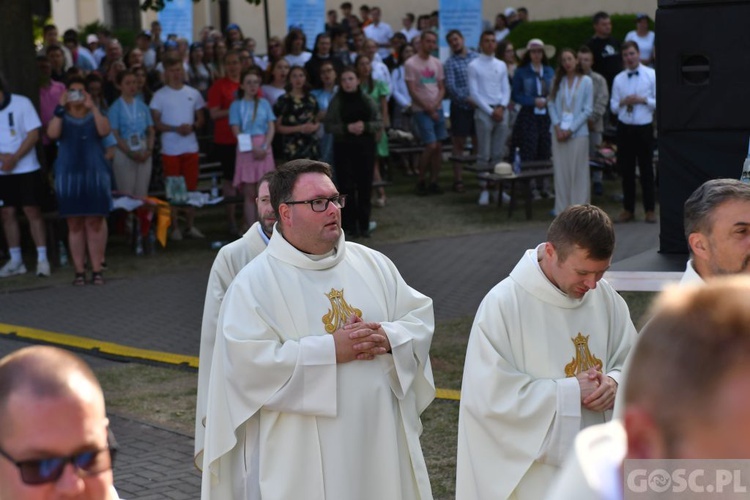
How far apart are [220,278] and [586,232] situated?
2266 millimetres

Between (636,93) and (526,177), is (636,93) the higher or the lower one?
the higher one

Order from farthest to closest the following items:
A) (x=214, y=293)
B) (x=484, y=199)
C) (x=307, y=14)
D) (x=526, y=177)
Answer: (x=307, y=14)
(x=484, y=199)
(x=526, y=177)
(x=214, y=293)

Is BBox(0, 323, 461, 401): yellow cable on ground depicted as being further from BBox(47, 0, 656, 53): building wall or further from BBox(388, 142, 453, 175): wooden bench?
BBox(47, 0, 656, 53): building wall

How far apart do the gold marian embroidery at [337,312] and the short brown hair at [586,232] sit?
3.78ft

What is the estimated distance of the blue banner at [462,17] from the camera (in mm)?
18578

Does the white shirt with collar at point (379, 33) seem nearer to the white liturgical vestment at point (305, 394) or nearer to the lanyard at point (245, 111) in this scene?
the lanyard at point (245, 111)

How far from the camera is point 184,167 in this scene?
601 inches

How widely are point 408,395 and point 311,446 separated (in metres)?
0.54

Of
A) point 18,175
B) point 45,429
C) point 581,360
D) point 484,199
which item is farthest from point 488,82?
point 45,429

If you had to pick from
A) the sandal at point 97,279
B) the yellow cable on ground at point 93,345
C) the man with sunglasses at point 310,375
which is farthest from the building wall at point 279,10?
the man with sunglasses at point 310,375

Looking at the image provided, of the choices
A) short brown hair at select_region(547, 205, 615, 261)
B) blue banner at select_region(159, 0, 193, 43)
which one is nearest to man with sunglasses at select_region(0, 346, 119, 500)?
short brown hair at select_region(547, 205, 615, 261)

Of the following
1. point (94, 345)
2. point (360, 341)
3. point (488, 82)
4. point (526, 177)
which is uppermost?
point (488, 82)

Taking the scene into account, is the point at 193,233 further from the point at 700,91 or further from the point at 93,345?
the point at 700,91

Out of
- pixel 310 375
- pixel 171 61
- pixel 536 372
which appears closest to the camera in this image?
pixel 536 372
